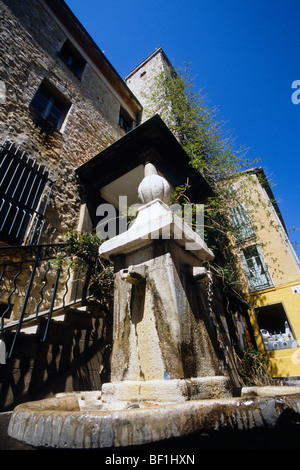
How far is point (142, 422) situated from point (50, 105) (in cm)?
723

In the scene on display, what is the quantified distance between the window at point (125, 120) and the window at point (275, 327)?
963cm

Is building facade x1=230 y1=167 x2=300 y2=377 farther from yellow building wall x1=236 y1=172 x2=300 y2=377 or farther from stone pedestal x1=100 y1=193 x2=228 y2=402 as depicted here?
stone pedestal x1=100 y1=193 x2=228 y2=402

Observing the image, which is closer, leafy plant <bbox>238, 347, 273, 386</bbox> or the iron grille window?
the iron grille window

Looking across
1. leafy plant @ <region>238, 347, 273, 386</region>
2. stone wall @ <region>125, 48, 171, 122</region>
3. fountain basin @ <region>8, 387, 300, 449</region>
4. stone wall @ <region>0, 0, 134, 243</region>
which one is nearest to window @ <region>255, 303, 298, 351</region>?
leafy plant @ <region>238, 347, 273, 386</region>

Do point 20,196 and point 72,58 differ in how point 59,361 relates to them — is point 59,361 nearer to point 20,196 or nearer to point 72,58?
point 20,196

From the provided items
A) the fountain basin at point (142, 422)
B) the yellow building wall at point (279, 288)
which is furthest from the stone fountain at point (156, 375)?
the yellow building wall at point (279, 288)

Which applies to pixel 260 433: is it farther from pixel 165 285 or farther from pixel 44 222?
pixel 44 222

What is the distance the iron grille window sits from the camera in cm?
399

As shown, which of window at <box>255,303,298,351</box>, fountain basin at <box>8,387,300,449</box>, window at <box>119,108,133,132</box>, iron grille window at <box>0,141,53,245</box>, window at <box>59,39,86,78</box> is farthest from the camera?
window at <box>119,108,133,132</box>

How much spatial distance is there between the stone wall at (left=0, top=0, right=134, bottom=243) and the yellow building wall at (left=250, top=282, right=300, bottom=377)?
338 inches

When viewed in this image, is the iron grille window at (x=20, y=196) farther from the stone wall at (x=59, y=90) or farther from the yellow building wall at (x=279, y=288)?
the yellow building wall at (x=279, y=288)

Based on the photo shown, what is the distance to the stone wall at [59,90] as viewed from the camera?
16.1 feet

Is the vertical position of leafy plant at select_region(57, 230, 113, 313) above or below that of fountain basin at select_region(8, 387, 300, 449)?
above
